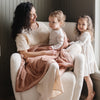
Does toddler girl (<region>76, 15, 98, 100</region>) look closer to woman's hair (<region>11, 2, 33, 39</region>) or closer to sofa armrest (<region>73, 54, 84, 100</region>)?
sofa armrest (<region>73, 54, 84, 100</region>)

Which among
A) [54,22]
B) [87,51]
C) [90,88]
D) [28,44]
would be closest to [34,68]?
[28,44]

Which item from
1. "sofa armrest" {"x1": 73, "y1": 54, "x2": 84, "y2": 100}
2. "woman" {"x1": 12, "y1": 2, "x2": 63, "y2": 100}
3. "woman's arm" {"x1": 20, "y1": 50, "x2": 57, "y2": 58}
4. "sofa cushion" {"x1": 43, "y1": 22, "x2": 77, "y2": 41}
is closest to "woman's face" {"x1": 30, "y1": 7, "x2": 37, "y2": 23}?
"woman" {"x1": 12, "y1": 2, "x2": 63, "y2": 100}

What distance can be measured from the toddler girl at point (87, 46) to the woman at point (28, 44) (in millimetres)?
425

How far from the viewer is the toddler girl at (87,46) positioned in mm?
2408

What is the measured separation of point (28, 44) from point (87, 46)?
0.72 meters

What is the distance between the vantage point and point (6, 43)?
2594mm

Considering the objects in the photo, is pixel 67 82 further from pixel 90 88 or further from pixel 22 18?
pixel 22 18

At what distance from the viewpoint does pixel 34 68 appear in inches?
80.8

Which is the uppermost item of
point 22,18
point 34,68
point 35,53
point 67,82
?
point 22,18

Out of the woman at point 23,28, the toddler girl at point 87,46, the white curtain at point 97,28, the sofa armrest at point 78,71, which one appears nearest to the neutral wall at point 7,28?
the white curtain at point 97,28

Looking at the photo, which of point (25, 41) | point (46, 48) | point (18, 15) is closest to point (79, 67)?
point (46, 48)

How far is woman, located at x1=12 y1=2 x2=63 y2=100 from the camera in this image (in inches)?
76.5

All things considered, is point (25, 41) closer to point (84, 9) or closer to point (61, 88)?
point (61, 88)

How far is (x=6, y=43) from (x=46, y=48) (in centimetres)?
61
